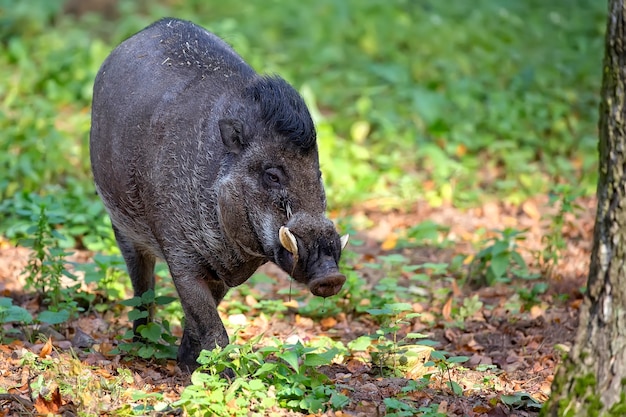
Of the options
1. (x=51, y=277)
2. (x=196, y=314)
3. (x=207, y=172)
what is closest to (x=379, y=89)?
(x=51, y=277)

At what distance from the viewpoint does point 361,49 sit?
42.0 feet

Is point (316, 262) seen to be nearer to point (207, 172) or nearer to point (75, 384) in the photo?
point (207, 172)

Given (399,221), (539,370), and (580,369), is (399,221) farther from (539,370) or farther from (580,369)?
(580,369)

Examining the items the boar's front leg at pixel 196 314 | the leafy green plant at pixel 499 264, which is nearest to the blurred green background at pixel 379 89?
the boar's front leg at pixel 196 314

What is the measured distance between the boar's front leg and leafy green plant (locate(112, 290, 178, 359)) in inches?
5.1

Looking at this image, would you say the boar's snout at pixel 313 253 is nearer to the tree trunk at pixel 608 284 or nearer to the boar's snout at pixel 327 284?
the boar's snout at pixel 327 284

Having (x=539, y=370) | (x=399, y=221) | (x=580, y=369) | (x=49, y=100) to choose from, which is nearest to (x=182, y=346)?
(x=539, y=370)

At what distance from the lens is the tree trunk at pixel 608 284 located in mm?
3662

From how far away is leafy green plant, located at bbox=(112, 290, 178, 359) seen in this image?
5328 millimetres

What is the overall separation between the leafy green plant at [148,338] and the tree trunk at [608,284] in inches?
96.4

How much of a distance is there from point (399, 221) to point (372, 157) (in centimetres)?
135

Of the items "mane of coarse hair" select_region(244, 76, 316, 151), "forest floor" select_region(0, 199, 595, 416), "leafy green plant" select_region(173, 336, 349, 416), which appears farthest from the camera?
"mane of coarse hair" select_region(244, 76, 316, 151)

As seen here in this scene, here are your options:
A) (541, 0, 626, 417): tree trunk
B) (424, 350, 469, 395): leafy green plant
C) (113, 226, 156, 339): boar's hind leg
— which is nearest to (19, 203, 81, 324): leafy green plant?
(113, 226, 156, 339): boar's hind leg

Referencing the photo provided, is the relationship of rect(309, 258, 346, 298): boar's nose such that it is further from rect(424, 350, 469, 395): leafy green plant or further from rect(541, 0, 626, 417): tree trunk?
rect(541, 0, 626, 417): tree trunk
